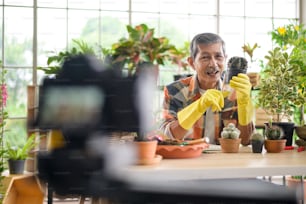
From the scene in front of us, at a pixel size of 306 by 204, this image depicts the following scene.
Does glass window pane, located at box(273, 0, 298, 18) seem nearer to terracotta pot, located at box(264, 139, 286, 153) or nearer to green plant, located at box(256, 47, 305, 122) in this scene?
green plant, located at box(256, 47, 305, 122)

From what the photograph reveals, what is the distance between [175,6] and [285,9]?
1.25m

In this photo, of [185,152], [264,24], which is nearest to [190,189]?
[185,152]

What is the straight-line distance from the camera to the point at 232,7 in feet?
13.3

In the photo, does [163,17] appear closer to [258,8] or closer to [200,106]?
[258,8]

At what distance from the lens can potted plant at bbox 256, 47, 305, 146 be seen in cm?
139

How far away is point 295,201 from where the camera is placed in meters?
0.17

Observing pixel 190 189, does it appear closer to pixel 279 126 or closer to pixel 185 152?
pixel 185 152

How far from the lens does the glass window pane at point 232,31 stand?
3909 mm

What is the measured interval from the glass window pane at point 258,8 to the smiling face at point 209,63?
2854 millimetres

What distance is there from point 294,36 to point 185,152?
2854mm

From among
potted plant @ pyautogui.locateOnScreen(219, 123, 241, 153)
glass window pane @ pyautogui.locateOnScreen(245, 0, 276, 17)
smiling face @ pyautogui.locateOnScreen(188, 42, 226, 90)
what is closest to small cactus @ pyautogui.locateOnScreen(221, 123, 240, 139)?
potted plant @ pyautogui.locateOnScreen(219, 123, 241, 153)

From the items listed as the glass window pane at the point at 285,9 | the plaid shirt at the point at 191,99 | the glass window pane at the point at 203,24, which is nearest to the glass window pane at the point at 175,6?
the glass window pane at the point at 203,24

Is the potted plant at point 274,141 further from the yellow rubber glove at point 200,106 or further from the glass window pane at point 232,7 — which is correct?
the glass window pane at point 232,7

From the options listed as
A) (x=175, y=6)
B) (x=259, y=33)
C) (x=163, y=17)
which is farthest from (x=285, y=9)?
(x=163, y=17)
